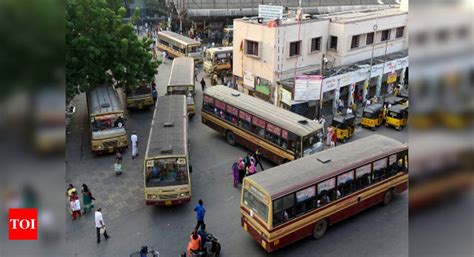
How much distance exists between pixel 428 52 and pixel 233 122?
63.9 feet

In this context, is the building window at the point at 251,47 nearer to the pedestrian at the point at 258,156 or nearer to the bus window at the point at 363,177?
the pedestrian at the point at 258,156

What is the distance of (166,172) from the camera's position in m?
16.2

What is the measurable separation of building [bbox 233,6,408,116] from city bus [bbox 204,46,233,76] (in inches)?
280

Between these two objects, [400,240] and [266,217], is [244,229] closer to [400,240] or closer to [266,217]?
[266,217]

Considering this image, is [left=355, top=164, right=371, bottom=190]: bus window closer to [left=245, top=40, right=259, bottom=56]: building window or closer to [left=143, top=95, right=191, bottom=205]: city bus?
[left=143, top=95, right=191, bottom=205]: city bus

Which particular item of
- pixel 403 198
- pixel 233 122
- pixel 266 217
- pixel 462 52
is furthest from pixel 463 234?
pixel 233 122

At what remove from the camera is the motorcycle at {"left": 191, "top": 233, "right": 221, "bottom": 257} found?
12.9 meters

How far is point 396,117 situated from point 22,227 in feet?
77.6

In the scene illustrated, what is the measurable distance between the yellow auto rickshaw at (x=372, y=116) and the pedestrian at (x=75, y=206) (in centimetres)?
1685

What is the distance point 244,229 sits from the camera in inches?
569

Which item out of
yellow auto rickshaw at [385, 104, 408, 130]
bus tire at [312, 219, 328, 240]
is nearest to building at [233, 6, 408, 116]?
yellow auto rickshaw at [385, 104, 408, 130]

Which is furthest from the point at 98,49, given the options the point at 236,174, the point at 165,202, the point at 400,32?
the point at 400,32

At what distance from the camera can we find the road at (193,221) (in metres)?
14.0

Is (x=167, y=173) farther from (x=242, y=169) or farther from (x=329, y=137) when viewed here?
(x=329, y=137)
